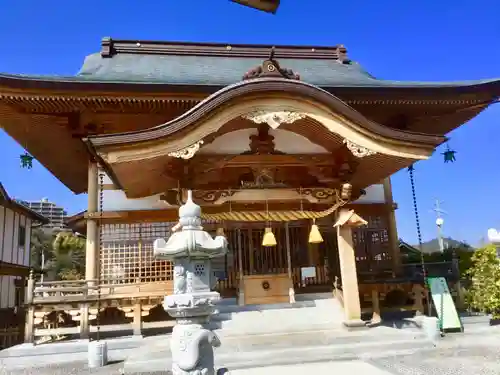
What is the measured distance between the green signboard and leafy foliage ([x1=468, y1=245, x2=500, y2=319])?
0.68 m

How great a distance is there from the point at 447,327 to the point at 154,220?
7699 mm

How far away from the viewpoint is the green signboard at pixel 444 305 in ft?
30.7

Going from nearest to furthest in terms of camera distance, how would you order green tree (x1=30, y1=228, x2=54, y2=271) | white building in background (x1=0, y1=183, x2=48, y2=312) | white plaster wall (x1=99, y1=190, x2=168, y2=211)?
white plaster wall (x1=99, y1=190, x2=168, y2=211), white building in background (x1=0, y1=183, x2=48, y2=312), green tree (x1=30, y1=228, x2=54, y2=271)

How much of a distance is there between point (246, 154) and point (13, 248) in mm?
17568

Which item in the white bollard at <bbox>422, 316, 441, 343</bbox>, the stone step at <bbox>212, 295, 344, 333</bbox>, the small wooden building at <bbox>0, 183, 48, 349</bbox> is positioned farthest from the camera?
the small wooden building at <bbox>0, 183, 48, 349</bbox>

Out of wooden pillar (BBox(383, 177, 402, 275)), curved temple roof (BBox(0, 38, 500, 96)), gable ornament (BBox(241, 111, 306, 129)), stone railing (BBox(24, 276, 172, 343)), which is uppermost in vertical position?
curved temple roof (BBox(0, 38, 500, 96))

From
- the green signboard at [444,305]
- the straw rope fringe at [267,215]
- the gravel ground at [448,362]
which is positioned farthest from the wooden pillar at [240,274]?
the green signboard at [444,305]

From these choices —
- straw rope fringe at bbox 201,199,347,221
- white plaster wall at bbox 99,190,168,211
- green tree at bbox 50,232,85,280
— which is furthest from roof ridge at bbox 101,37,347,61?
green tree at bbox 50,232,85,280

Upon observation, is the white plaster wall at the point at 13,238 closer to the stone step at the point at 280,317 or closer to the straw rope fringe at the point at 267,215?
the stone step at the point at 280,317

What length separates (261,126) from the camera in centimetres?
989

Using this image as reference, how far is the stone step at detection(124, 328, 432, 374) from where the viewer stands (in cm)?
703

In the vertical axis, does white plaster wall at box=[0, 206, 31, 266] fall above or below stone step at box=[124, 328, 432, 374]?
above

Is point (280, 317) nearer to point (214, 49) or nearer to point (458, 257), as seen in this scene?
point (458, 257)

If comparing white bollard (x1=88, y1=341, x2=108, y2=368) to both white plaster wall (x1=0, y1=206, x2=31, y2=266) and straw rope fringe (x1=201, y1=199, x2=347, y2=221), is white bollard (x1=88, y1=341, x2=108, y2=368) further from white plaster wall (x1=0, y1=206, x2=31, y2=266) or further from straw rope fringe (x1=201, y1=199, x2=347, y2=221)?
white plaster wall (x1=0, y1=206, x2=31, y2=266)
